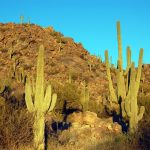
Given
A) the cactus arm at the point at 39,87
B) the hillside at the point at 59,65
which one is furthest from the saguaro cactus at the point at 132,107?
the hillside at the point at 59,65

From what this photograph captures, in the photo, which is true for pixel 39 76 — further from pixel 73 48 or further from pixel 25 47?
pixel 73 48

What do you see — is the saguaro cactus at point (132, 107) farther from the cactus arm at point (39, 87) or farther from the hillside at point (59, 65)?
the hillside at point (59, 65)

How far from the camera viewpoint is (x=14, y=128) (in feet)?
31.3

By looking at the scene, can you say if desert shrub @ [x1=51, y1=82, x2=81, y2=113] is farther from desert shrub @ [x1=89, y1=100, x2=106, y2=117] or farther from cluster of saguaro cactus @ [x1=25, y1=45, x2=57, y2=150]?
cluster of saguaro cactus @ [x1=25, y1=45, x2=57, y2=150]

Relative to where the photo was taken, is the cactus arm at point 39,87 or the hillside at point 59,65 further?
the hillside at point 59,65

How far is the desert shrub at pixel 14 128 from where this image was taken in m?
9.39

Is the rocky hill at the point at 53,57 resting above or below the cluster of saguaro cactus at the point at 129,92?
above

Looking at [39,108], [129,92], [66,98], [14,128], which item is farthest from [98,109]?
A: [14,128]

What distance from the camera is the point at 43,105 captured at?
1013cm

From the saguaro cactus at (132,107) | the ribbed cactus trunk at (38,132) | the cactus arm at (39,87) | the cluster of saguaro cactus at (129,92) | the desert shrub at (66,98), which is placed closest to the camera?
the ribbed cactus trunk at (38,132)

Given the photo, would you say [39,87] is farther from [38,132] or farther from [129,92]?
[129,92]

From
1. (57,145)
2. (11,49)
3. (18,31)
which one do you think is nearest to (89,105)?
(57,145)

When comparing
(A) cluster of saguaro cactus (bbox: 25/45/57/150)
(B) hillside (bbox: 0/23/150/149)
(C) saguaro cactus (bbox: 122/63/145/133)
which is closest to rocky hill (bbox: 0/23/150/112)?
(B) hillside (bbox: 0/23/150/149)

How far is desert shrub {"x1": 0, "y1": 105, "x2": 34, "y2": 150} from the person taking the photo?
9391mm
